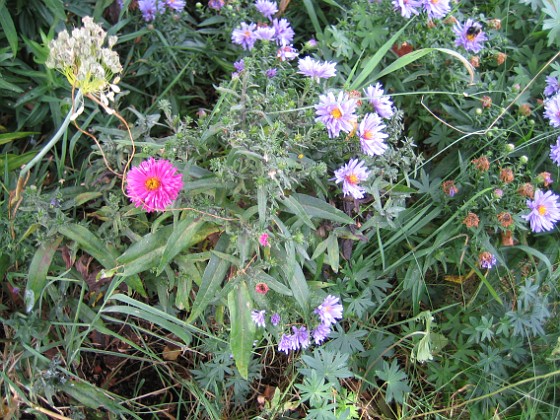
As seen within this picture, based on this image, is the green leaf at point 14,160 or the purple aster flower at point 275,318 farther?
the green leaf at point 14,160

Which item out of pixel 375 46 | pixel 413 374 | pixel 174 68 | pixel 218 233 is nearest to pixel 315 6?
pixel 375 46

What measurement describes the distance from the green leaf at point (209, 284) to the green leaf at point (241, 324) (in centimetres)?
5

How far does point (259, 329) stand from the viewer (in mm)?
1775

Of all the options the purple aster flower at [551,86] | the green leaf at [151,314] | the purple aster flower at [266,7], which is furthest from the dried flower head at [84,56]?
the purple aster flower at [551,86]

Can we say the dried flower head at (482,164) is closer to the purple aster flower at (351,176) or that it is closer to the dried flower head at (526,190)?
the dried flower head at (526,190)

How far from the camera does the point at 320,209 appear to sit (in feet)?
5.75

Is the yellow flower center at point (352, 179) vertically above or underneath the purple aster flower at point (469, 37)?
underneath

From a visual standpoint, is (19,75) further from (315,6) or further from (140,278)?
(315,6)

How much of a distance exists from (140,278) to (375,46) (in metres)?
1.20

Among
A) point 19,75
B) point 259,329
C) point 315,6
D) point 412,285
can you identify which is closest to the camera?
point 259,329

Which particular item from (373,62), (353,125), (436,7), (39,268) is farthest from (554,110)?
(39,268)

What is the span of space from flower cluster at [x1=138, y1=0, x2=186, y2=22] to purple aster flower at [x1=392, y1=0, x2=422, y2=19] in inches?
32.0

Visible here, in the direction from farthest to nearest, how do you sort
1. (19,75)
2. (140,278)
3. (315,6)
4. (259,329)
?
(315,6), (19,75), (140,278), (259,329)

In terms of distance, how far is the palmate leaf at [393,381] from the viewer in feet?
6.59
